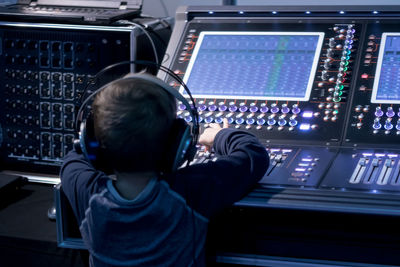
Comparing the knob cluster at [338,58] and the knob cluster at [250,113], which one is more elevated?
the knob cluster at [338,58]

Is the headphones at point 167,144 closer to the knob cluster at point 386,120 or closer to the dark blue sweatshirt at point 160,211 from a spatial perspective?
the dark blue sweatshirt at point 160,211

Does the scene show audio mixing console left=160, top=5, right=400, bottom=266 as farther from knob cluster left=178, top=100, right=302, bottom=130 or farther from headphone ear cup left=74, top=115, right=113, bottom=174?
headphone ear cup left=74, top=115, right=113, bottom=174

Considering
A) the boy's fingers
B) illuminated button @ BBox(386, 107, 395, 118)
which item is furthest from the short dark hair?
illuminated button @ BBox(386, 107, 395, 118)

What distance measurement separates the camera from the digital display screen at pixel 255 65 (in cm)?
139

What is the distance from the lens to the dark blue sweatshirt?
982mm

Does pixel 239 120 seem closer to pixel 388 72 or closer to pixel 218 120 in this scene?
pixel 218 120

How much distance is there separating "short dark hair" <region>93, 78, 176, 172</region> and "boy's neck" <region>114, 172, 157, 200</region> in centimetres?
2

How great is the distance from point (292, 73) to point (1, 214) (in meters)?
0.85

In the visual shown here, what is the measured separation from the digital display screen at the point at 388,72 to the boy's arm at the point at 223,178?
370 mm

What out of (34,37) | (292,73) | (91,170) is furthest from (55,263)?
(292,73)

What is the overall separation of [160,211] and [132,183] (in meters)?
0.07

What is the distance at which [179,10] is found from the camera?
5.24 ft

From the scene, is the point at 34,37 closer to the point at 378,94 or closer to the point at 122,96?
the point at 122,96

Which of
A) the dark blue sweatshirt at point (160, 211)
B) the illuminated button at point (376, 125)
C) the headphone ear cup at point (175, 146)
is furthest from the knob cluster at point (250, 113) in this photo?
the headphone ear cup at point (175, 146)
